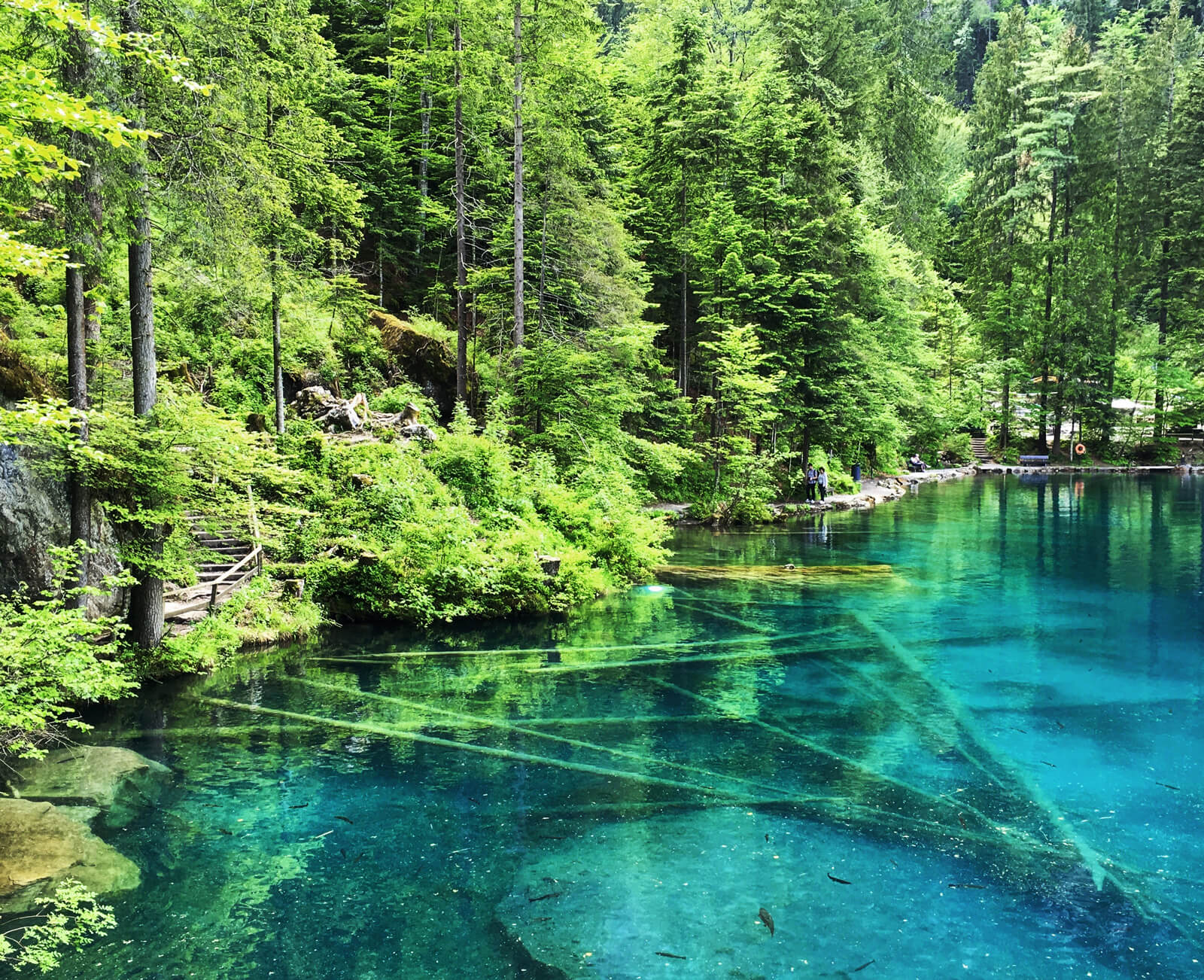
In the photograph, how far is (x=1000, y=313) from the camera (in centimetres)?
4794

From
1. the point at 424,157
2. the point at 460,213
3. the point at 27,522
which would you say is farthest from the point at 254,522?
the point at 424,157

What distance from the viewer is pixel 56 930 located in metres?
5.69

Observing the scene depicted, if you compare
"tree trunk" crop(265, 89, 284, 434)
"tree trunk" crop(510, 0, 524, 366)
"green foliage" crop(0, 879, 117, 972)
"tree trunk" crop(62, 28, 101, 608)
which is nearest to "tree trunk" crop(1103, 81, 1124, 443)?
"tree trunk" crop(510, 0, 524, 366)

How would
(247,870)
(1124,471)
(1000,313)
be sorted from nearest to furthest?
(247,870) → (1124,471) → (1000,313)

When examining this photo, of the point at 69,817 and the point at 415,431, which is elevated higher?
the point at 415,431

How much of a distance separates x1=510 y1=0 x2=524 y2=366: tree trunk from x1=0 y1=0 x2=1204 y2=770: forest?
112mm

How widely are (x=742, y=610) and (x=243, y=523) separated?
29.4ft

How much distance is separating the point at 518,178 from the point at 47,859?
18.1 metres

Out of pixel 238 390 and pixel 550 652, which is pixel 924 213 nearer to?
pixel 238 390

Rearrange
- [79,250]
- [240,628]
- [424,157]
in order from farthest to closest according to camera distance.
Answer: [424,157] → [240,628] → [79,250]

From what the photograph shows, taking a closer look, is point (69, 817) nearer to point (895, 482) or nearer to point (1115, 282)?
point (895, 482)

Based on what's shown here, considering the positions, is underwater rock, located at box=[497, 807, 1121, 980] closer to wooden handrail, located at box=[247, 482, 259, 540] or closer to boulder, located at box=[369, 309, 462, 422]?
wooden handrail, located at box=[247, 482, 259, 540]

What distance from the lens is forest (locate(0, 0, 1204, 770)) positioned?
9849 millimetres

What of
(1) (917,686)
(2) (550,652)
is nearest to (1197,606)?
(1) (917,686)
